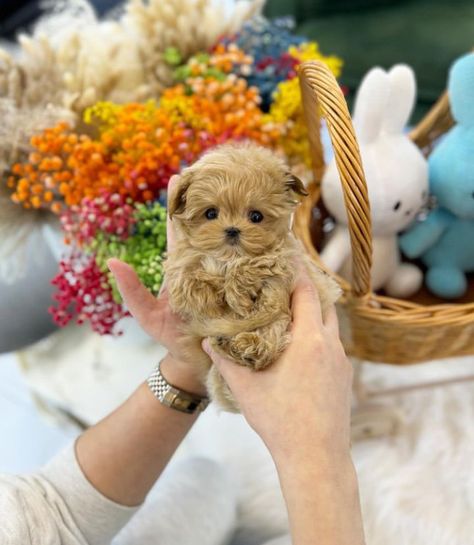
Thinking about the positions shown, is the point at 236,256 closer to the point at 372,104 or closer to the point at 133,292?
the point at 133,292

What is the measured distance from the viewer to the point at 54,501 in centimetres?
72

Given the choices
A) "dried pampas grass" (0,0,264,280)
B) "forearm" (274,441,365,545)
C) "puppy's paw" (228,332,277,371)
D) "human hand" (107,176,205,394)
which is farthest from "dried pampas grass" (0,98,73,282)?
"forearm" (274,441,365,545)

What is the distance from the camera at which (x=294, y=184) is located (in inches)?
24.0

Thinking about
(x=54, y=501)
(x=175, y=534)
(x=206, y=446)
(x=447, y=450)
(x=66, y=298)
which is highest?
(x=66, y=298)

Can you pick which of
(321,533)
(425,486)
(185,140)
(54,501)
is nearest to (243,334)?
(321,533)

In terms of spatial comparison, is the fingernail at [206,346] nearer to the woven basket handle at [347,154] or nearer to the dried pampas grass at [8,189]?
the woven basket handle at [347,154]

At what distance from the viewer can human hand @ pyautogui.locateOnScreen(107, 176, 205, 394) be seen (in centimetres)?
65

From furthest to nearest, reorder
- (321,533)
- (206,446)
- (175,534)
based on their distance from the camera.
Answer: (206,446) → (175,534) → (321,533)

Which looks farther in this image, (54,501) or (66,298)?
(66,298)

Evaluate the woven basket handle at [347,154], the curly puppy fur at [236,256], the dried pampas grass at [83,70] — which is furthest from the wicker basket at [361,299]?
the dried pampas grass at [83,70]

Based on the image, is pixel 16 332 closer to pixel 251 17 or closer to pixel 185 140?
pixel 185 140

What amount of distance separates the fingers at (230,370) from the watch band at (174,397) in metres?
0.21

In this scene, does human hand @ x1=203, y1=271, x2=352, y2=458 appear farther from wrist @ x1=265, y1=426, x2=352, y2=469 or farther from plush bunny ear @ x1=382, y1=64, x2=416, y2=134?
plush bunny ear @ x1=382, y1=64, x2=416, y2=134

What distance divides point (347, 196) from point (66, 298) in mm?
490
